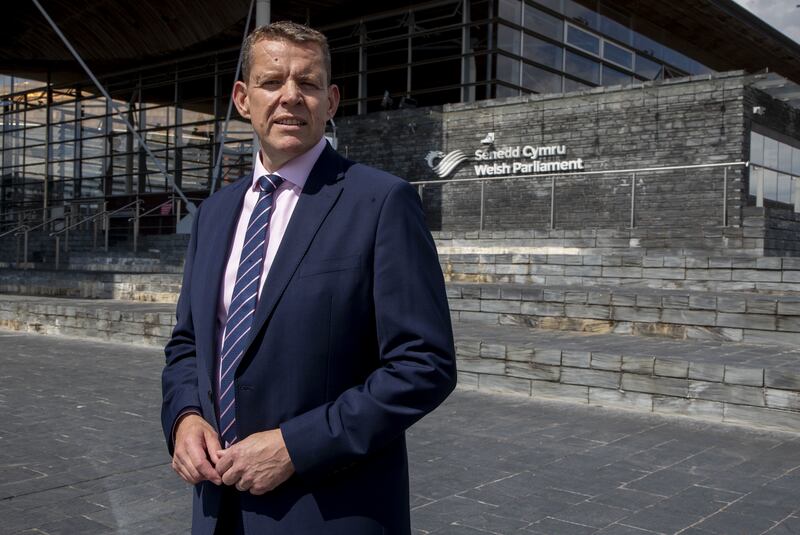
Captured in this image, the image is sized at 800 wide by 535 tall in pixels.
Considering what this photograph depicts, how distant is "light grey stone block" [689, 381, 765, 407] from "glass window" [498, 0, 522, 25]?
1713 cm

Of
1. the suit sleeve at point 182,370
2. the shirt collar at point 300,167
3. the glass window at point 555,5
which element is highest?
the glass window at point 555,5

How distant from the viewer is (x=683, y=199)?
16.4 m

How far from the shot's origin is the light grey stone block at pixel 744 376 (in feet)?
19.7

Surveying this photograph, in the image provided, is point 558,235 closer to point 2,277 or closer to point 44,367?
point 44,367

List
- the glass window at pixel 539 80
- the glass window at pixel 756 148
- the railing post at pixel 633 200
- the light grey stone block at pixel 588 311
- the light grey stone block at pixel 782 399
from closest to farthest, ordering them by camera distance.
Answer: the light grey stone block at pixel 782 399 < the light grey stone block at pixel 588 311 < the railing post at pixel 633 200 < the glass window at pixel 756 148 < the glass window at pixel 539 80

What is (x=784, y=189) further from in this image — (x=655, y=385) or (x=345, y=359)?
(x=345, y=359)

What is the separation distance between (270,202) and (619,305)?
7261 millimetres

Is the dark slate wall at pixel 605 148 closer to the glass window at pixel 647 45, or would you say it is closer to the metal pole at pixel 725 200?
the metal pole at pixel 725 200

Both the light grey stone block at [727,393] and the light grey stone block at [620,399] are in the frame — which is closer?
the light grey stone block at [727,393]

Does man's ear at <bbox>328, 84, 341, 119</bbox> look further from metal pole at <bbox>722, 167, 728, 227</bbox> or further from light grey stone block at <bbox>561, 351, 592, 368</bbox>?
metal pole at <bbox>722, 167, 728, 227</bbox>

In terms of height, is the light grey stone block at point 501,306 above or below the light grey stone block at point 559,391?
above

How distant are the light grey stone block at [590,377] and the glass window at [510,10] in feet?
54.3

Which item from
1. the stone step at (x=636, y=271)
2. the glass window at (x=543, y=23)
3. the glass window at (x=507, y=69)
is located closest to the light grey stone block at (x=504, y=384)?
the stone step at (x=636, y=271)

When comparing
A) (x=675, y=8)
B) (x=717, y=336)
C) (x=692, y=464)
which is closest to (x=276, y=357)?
(x=692, y=464)
